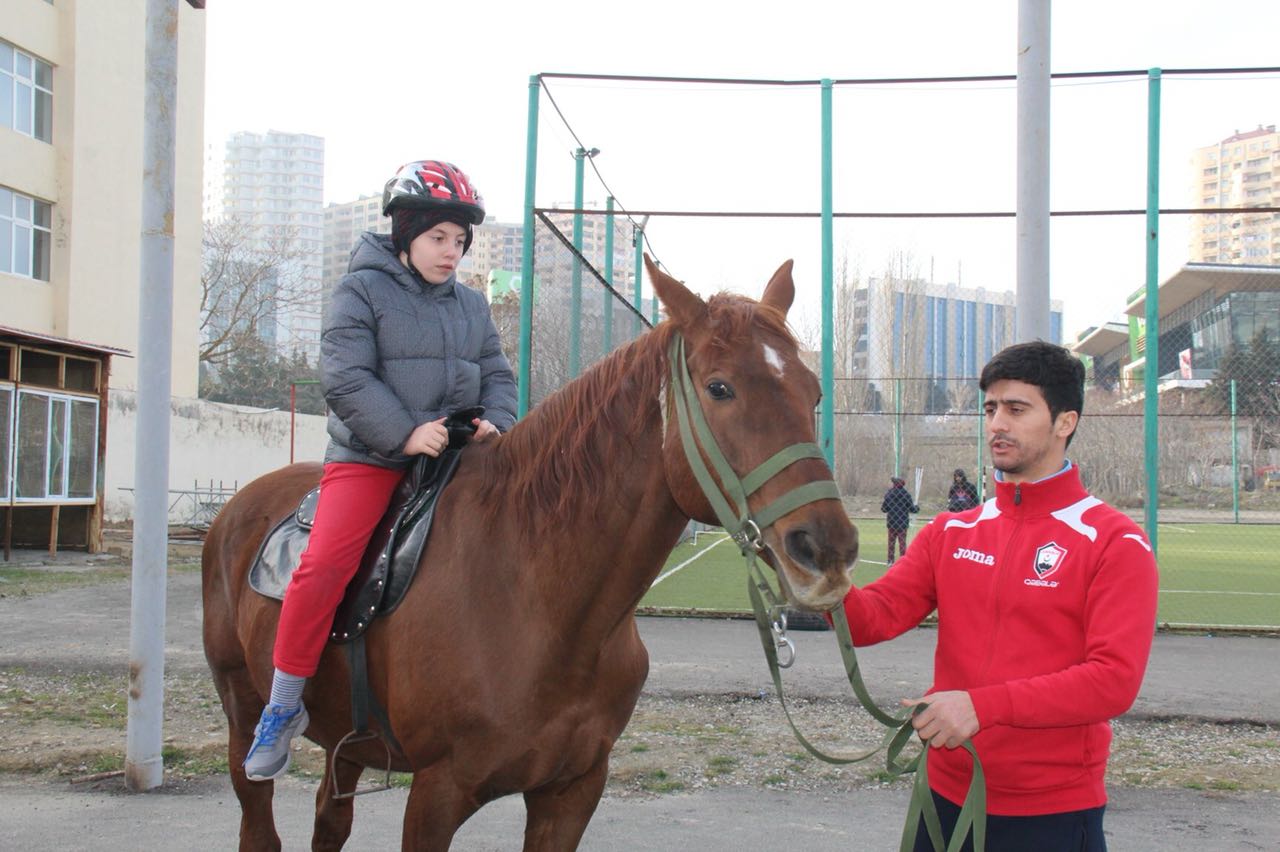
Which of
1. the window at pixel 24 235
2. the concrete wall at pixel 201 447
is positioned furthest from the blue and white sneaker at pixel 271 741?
the window at pixel 24 235

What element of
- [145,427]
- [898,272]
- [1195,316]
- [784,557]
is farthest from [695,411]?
[1195,316]

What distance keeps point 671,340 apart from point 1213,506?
20.6m

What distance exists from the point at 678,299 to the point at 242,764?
2676mm

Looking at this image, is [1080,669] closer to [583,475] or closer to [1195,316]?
[583,475]

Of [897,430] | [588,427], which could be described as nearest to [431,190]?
[588,427]

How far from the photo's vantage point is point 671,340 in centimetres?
260

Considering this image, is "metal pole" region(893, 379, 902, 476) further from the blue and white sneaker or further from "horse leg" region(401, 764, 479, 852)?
"horse leg" region(401, 764, 479, 852)


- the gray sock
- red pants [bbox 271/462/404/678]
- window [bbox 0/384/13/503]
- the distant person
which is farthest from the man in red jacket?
window [bbox 0/384/13/503]

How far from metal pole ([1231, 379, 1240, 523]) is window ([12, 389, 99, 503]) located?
60.2ft

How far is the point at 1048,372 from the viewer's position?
90.5 inches

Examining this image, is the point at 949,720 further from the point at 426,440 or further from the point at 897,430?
the point at 897,430

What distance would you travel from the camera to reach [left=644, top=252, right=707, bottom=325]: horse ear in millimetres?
2500

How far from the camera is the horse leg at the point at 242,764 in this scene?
3756 mm

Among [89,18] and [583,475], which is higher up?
[89,18]
